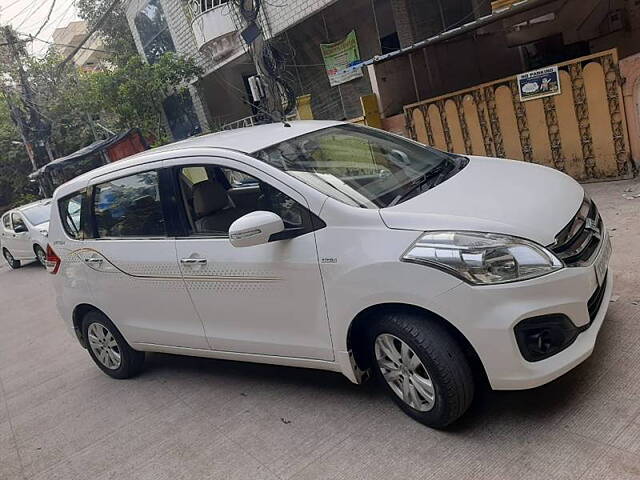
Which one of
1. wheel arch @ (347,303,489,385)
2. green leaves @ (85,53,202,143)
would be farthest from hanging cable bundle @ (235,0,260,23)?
green leaves @ (85,53,202,143)

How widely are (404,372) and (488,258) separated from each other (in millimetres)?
781

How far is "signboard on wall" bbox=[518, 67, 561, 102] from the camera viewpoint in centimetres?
670

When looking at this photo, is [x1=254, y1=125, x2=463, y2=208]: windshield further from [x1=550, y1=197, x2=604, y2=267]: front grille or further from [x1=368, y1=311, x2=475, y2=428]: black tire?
[x1=550, y1=197, x2=604, y2=267]: front grille

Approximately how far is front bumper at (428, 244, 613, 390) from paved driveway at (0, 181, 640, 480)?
0.36m

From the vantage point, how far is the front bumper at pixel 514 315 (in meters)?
2.54

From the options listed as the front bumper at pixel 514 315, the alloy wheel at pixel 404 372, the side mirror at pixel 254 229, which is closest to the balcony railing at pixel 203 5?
the side mirror at pixel 254 229

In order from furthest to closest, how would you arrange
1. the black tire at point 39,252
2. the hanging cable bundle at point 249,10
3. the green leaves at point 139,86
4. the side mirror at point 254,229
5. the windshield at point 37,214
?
the green leaves at point 139,86 < the windshield at point 37,214 < the black tire at point 39,252 < the hanging cable bundle at point 249,10 < the side mirror at point 254,229

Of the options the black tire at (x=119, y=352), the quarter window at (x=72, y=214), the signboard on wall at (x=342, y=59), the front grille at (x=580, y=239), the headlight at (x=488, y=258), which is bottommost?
the black tire at (x=119, y=352)

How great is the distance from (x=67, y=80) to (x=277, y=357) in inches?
871

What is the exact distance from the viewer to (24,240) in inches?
491

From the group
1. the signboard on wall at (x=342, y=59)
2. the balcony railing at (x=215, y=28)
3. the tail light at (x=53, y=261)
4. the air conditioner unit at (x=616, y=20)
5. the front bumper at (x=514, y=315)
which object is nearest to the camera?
the front bumper at (x=514, y=315)

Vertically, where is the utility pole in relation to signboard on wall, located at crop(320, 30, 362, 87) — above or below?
above

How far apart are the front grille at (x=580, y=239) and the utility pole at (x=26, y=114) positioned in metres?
20.1

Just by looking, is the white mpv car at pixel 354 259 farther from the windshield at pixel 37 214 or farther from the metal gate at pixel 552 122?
the windshield at pixel 37 214
